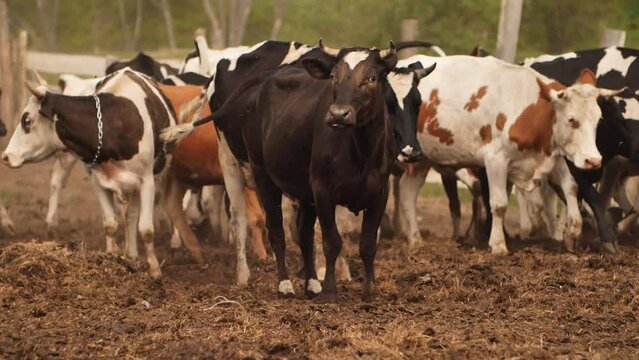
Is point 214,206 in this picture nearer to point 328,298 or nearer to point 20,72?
point 328,298

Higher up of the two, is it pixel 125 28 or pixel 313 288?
pixel 313 288

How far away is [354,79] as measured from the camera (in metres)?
9.34

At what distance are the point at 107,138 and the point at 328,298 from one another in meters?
3.54

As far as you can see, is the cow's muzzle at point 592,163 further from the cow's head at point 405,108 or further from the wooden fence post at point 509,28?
the wooden fence post at point 509,28

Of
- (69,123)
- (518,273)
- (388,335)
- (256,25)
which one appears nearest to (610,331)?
(388,335)

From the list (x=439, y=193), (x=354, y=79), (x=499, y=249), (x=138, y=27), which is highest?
(x=354, y=79)

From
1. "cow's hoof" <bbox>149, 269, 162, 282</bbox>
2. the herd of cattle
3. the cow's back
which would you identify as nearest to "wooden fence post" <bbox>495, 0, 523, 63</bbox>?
the herd of cattle

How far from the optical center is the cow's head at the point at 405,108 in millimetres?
10812

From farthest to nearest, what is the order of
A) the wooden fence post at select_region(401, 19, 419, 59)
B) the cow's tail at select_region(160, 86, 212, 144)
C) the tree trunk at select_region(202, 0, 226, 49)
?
the tree trunk at select_region(202, 0, 226, 49)
the wooden fence post at select_region(401, 19, 419, 59)
the cow's tail at select_region(160, 86, 212, 144)

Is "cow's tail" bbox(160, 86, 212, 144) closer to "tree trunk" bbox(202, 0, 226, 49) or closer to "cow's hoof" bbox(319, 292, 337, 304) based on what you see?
"cow's hoof" bbox(319, 292, 337, 304)

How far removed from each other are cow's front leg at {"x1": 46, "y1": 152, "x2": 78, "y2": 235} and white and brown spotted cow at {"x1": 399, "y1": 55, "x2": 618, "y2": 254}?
466 centimetres

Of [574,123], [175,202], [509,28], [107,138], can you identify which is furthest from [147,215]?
[509,28]

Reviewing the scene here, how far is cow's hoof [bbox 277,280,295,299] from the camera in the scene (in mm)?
10450

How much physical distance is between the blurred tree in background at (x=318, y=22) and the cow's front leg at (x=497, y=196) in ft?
28.3
